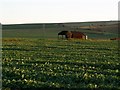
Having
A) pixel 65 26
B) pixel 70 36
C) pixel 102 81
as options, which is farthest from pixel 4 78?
pixel 65 26

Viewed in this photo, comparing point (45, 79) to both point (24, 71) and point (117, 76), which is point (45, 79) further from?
point (117, 76)

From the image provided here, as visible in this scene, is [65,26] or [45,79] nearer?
[45,79]

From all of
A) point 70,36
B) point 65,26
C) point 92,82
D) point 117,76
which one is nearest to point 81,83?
point 92,82

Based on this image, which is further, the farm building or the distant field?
the distant field

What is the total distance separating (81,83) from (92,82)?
599mm

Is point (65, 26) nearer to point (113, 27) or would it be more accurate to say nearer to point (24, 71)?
point (113, 27)

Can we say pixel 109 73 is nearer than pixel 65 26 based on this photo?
Yes

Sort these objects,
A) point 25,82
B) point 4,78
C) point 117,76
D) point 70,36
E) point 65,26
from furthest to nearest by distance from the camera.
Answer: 1. point 65,26
2. point 70,36
3. point 117,76
4. point 4,78
5. point 25,82

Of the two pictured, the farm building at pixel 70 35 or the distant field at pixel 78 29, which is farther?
the distant field at pixel 78 29

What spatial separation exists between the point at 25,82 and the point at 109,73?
4717 millimetres

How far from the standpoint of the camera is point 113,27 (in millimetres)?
92438

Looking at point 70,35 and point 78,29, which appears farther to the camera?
point 78,29

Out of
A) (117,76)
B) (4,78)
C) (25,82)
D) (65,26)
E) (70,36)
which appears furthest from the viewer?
(65,26)

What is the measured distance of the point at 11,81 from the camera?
14398 millimetres
